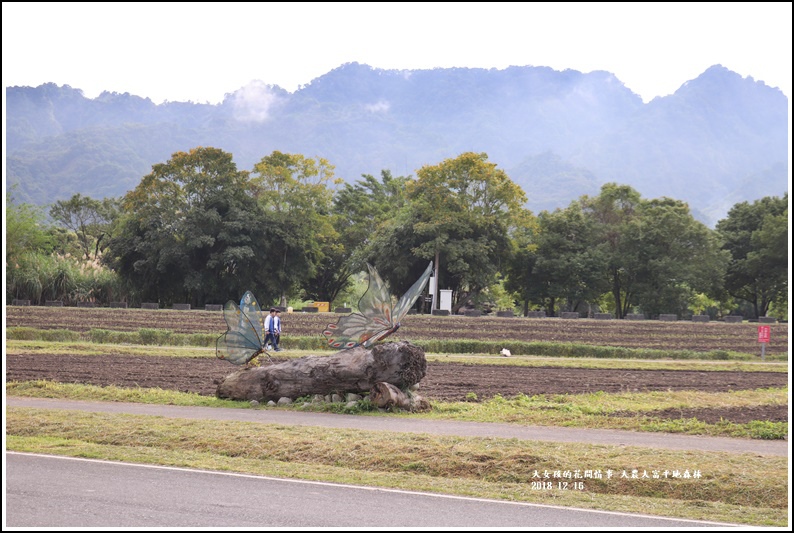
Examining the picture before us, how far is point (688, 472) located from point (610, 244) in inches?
2111

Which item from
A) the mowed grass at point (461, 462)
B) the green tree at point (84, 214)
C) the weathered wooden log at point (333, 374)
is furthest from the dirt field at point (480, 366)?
the green tree at point (84, 214)

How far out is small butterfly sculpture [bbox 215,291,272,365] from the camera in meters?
16.2

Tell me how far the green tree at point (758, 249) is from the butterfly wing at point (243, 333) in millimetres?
50206

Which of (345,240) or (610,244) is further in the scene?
(345,240)

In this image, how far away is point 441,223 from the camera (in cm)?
5428

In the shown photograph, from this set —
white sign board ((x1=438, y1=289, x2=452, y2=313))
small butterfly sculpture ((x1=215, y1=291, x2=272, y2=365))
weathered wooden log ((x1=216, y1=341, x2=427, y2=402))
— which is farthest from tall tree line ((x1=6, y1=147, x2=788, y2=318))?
weathered wooden log ((x1=216, y1=341, x2=427, y2=402))

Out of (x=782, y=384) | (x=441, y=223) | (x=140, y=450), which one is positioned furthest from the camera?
(x=441, y=223)

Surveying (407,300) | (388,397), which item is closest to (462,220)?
(407,300)

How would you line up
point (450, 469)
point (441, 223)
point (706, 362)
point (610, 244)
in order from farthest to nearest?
point (610, 244) → point (441, 223) → point (706, 362) → point (450, 469)

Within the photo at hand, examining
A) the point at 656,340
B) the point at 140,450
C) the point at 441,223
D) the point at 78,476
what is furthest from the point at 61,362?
the point at 441,223

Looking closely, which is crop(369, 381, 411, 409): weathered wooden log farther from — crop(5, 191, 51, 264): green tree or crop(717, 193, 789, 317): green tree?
crop(717, 193, 789, 317): green tree

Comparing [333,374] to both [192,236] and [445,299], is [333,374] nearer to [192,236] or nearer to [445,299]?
[445,299]

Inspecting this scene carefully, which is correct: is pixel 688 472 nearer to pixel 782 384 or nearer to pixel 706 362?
pixel 782 384

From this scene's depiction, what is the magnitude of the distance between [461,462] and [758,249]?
5862 cm
